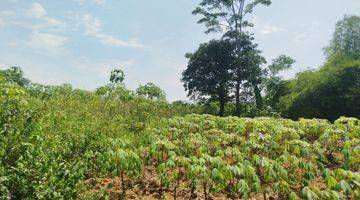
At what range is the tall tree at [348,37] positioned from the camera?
29.5 m

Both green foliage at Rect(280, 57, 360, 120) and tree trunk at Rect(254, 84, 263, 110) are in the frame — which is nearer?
green foliage at Rect(280, 57, 360, 120)

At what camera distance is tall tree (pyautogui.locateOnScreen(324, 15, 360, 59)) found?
29500mm

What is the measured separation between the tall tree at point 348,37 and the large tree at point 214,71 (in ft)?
29.1

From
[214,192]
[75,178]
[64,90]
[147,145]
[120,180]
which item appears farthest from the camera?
[64,90]

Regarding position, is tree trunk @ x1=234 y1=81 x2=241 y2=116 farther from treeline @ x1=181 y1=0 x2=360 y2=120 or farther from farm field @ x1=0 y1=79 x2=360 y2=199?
farm field @ x1=0 y1=79 x2=360 y2=199

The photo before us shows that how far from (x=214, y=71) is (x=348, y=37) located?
36.8ft

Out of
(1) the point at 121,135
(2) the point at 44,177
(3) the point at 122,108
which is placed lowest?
(2) the point at 44,177

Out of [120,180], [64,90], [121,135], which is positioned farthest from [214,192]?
[64,90]

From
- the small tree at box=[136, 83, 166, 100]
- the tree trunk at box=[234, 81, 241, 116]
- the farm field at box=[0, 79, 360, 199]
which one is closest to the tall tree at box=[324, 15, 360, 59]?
the tree trunk at box=[234, 81, 241, 116]

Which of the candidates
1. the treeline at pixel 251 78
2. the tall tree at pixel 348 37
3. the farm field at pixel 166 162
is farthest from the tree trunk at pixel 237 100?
the farm field at pixel 166 162

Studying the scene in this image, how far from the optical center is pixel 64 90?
→ 1922 cm

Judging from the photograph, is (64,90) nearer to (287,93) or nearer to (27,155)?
(27,155)

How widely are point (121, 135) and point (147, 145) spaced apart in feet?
6.54

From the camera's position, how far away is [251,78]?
26.8 metres
